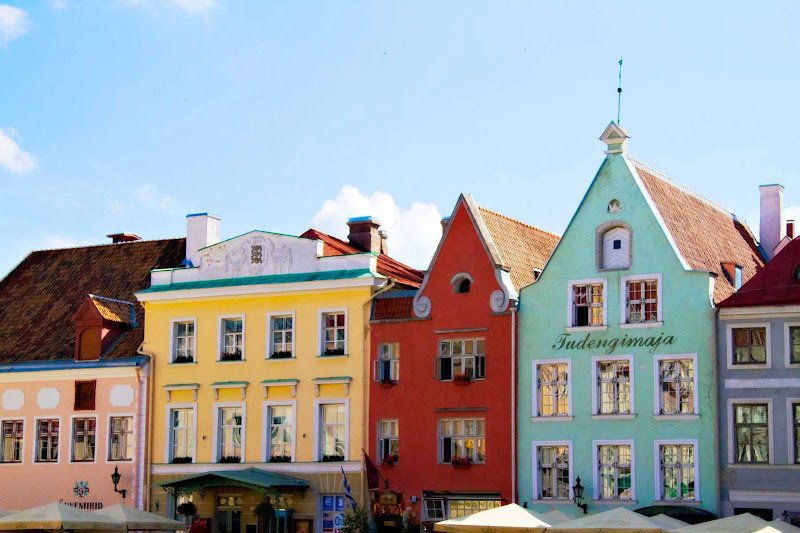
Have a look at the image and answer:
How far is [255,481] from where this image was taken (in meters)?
46.0

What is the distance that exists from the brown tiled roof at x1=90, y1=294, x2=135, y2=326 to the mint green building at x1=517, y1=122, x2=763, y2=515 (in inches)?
608

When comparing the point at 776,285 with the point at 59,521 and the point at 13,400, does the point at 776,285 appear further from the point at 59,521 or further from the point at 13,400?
the point at 13,400

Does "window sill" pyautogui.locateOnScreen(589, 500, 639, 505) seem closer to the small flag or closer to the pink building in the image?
the small flag

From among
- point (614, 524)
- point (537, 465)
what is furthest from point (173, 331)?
point (614, 524)

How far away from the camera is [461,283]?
45.8 metres

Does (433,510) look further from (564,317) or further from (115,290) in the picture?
(115,290)

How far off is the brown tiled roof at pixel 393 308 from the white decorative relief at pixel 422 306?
0.21 meters

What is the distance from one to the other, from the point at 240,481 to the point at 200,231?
35.4ft

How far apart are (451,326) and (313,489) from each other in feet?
22.5

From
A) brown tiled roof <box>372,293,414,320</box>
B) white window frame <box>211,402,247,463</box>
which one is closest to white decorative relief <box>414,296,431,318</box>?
brown tiled roof <box>372,293,414,320</box>

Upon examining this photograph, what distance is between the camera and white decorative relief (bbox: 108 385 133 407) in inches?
1997

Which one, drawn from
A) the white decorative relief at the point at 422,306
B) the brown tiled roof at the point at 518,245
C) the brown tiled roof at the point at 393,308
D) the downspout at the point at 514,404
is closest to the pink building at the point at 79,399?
the brown tiled roof at the point at 393,308

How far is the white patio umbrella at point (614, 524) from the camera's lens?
119 ft

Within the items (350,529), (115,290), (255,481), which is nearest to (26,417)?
A: (115,290)
